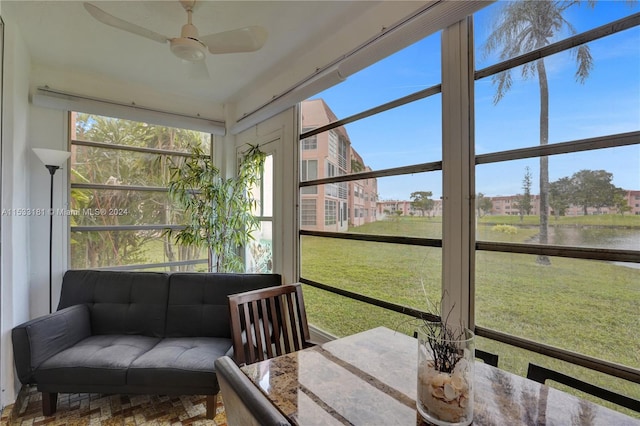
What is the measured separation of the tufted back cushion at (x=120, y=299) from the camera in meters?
2.37

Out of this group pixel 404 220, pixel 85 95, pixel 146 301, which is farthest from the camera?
pixel 85 95

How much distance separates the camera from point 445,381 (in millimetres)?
789

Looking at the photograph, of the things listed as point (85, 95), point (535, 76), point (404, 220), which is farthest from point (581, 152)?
point (85, 95)

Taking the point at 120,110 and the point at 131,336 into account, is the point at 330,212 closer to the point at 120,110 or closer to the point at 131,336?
the point at 131,336

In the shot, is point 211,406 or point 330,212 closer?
point 211,406

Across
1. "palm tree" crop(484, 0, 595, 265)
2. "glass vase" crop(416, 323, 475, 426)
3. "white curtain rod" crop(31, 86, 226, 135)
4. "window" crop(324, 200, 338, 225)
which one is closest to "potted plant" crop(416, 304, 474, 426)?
"glass vase" crop(416, 323, 475, 426)

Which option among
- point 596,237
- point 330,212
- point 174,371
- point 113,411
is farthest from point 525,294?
point 113,411

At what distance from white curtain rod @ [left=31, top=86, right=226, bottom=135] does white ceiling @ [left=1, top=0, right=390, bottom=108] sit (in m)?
0.29

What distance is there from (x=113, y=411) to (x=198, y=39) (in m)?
2.49

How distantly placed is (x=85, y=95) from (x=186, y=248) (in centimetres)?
188

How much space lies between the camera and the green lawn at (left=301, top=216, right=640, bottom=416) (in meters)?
1.09

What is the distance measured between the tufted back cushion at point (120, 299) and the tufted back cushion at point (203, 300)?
92 millimetres

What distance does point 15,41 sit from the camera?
211 centimetres

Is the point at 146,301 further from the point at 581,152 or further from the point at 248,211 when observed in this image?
the point at 581,152
